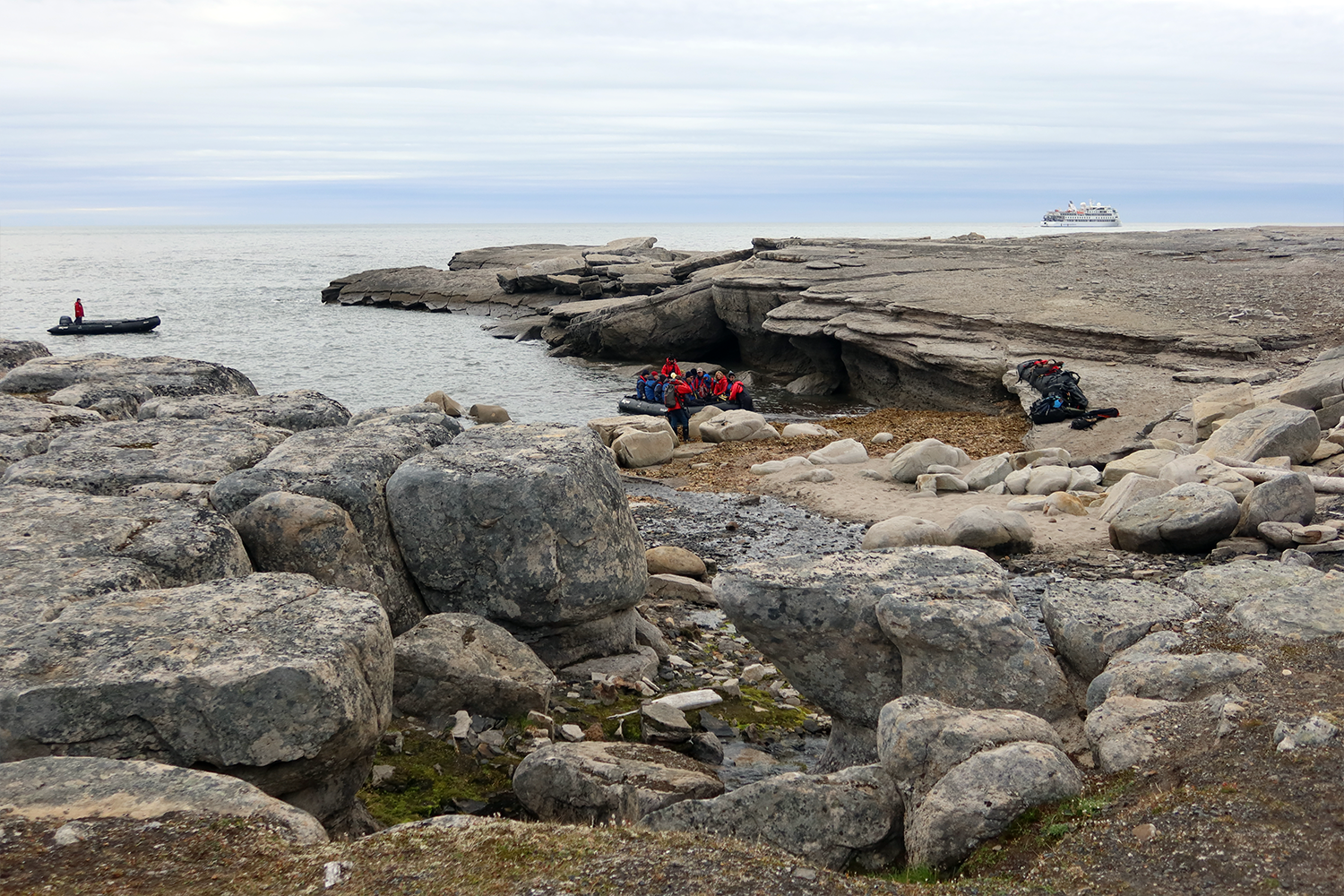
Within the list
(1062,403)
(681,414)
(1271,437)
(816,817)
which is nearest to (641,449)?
(681,414)

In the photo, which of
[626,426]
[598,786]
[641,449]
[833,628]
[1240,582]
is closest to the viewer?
[598,786]

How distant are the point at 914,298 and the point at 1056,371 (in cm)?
826

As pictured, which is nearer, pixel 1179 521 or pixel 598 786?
pixel 598 786

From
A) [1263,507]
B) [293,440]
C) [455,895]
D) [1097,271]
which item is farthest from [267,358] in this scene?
[455,895]

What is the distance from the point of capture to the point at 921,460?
17875 mm

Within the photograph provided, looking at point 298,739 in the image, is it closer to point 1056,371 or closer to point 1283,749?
point 1283,749

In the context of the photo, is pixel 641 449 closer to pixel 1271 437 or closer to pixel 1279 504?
pixel 1271 437

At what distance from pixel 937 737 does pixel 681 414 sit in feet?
62.0

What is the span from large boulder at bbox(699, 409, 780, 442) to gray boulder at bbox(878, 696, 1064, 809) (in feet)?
58.1

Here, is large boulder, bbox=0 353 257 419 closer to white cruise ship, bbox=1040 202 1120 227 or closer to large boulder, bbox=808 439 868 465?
large boulder, bbox=808 439 868 465

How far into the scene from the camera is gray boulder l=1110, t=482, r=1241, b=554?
12.4 metres

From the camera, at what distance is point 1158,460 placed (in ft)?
52.5

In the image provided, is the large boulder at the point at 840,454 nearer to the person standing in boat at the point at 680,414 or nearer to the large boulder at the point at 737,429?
the large boulder at the point at 737,429

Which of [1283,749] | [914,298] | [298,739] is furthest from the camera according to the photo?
[914,298]
